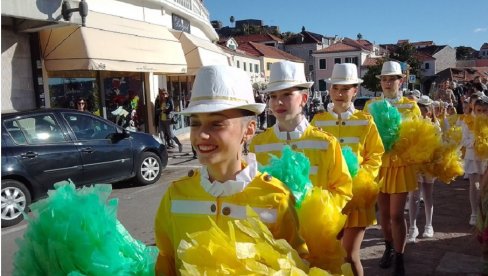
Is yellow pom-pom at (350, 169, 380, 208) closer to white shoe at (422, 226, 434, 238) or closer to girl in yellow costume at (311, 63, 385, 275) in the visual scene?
girl in yellow costume at (311, 63, 385, 275)

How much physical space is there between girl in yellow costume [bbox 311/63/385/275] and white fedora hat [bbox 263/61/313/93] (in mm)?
862

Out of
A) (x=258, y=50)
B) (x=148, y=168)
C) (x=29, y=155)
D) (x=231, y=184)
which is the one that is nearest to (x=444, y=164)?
(x=231, y=184)

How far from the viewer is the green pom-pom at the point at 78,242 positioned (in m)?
1.63

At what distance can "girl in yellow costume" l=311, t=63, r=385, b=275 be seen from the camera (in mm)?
3469

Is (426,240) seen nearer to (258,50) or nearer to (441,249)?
(441,249)

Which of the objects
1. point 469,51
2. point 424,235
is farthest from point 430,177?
point 469,51

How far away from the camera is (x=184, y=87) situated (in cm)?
2097

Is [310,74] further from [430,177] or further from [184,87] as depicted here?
[430,177]

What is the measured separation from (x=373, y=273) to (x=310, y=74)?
218 feet

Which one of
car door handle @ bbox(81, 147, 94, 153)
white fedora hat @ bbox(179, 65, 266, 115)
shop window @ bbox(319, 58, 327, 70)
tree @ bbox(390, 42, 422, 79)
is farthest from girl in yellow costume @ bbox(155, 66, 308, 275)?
shop window @ bbox(319, 58, 327, 70)

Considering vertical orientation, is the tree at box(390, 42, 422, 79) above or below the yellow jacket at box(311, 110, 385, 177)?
above

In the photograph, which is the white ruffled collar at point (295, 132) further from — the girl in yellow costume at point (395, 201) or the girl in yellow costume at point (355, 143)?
the girl in yellow costume at point (395, 201)

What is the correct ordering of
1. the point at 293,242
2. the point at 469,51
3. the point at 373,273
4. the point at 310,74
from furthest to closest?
the point at 469,51 → the point at 310,74 → the point at 373,273 → the point at 293,242

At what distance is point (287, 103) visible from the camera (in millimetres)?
3051
